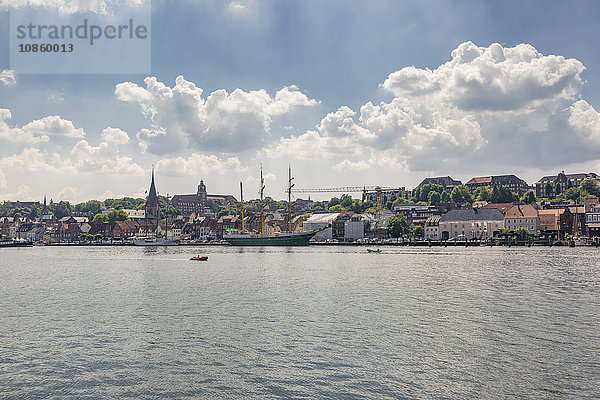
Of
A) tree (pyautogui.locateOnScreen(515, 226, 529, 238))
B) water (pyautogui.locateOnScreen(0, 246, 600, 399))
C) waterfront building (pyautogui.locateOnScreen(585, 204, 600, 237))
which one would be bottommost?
water (pyautogui.locateOnScreen(0, 246, 600, 399))

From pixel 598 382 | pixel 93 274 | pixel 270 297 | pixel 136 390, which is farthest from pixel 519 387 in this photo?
pixel 93 274

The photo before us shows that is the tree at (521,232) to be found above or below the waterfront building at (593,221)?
below

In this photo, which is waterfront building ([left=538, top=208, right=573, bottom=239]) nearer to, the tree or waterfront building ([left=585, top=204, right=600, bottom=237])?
waterfront building ([left=585, top=204, right=600, bottom=237])

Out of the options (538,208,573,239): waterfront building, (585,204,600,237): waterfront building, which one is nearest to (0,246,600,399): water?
(585,204,600,237): waterfront building

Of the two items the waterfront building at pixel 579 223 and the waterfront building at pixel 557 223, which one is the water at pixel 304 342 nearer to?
the waterfront building at pixel 557 223

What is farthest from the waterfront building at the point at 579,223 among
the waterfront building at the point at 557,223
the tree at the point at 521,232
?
the tree at the point at 521,232

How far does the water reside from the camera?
21.0 m

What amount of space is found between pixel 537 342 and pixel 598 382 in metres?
6.62

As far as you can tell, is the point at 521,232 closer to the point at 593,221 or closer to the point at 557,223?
the point at 557,223

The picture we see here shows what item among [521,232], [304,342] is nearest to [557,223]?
[521,232]

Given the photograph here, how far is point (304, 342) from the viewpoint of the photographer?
1107 inches

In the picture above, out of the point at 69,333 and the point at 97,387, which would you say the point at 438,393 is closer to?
the point at 97,387

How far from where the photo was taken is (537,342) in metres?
27.7

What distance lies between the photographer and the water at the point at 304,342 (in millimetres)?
20984
